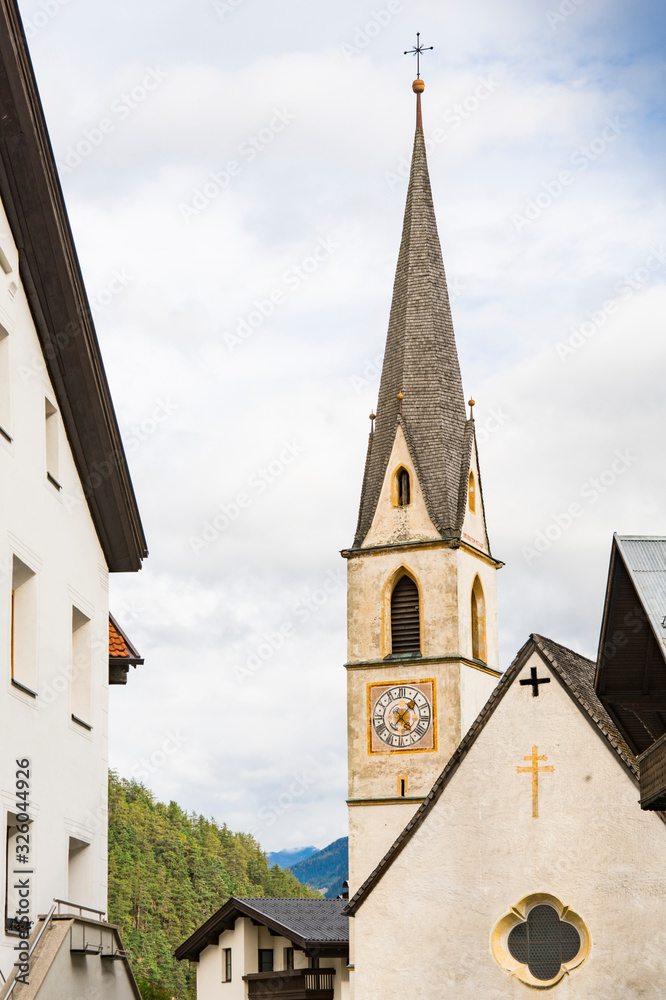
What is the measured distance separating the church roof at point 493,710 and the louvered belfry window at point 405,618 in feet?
60.2

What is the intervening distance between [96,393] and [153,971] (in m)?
80.3

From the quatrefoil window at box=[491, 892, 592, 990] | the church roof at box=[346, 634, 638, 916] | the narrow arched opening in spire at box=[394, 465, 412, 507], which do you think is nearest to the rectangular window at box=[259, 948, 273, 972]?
the narrow arched opening in spire at box=[394, 465, 412, 507]

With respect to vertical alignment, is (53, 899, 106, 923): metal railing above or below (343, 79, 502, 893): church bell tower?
below

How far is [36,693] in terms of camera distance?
660 inches

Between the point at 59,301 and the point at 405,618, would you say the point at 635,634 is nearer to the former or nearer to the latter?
the point at 59,301

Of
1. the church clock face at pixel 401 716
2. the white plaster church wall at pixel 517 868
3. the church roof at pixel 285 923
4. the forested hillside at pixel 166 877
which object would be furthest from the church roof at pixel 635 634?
the forested hillside at pixel 166 877

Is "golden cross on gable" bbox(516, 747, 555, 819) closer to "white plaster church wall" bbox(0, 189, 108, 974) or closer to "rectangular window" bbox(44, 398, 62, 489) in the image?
"white plaster church wall" bbox(0, 189, 108, 974)

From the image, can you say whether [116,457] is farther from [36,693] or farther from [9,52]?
[9,52]

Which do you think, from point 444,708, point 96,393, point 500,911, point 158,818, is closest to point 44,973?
point 96,393

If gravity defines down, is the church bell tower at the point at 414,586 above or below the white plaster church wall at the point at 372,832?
above

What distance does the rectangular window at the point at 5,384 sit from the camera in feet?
53.4

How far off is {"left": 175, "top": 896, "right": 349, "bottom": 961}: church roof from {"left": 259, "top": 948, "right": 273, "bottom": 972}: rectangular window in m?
1.19

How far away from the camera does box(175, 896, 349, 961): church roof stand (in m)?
43.5

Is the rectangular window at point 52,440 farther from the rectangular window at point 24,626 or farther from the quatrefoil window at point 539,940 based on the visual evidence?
the quatrefoil window at point 539,940
